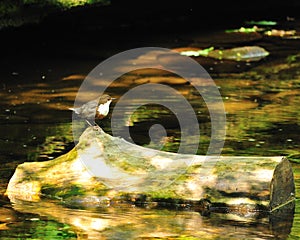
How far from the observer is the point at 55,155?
26.5 ft

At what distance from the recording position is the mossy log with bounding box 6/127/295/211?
6.08 meters

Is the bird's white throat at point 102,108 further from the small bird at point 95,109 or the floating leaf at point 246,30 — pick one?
the floating leaf at point 246,30

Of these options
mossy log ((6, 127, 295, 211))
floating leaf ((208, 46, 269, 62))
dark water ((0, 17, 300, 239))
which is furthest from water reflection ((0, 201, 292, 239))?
floating leaf ((208, 46, 269, 62))

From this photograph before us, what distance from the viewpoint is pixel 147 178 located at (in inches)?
248

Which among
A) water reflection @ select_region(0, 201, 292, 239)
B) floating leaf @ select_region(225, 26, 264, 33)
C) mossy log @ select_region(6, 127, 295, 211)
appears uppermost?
floating leaf @ select_region(225, 26, 264, 33)

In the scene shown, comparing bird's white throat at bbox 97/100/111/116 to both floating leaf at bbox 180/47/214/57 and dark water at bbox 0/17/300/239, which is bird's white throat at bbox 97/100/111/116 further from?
floating leaf at bbox 180/47/214/57

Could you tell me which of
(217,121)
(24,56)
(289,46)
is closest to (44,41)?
(24,56)

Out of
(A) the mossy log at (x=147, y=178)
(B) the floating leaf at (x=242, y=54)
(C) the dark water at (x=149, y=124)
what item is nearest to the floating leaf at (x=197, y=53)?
(B) the floating leaf at (x=242, y=54)

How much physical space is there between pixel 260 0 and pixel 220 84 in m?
10.6

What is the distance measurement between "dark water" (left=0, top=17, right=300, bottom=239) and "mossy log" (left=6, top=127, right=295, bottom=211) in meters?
0.16

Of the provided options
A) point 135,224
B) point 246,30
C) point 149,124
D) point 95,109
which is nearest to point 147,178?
point 135,224

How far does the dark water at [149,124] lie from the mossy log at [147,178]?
0.52ft

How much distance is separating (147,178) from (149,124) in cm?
343

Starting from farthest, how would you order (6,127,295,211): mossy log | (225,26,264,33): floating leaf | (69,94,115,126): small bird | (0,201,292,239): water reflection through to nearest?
(225,26,264,33): floating leaf
(69,94,115,126): small bird
(6,127,295,211): mossy log
(0,201,292,239): water reflection
